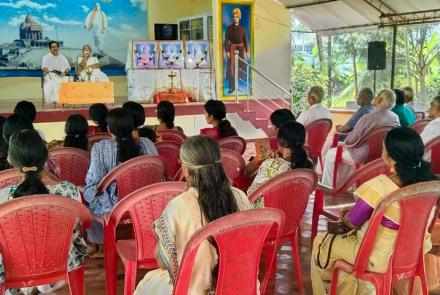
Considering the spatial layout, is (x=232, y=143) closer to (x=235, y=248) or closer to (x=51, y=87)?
(x=235, y=248)

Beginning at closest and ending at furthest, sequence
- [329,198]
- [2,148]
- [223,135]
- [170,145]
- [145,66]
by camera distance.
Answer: [2,148] < [170,145] < [223,135] < [329,198] < [145,66]

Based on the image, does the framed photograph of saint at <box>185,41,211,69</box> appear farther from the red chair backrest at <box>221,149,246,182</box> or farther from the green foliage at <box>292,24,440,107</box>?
the red chair backrest at <box>221,149,246,182</box>

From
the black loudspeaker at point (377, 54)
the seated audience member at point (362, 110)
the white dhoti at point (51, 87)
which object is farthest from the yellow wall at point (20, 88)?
the seated audience member at point (362, 110)

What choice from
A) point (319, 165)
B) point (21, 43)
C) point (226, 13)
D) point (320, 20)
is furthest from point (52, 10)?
point (319, 165)

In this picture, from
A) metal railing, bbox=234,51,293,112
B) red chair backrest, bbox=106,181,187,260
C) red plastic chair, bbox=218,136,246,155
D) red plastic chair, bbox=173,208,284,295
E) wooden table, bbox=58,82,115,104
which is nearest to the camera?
red plastic chair, bbox=173,208,284,295

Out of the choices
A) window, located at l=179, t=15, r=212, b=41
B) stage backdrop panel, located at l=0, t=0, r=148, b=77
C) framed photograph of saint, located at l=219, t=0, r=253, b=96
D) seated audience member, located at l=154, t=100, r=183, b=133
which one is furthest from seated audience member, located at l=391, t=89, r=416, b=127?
stage backdrop panel, located at l=0, t=0, r=148, b=77

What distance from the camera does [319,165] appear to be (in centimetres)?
725

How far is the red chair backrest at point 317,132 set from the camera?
6.36 meters

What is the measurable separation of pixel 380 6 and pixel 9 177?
844 cm

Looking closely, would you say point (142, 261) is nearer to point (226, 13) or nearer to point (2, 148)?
point (2, 148)

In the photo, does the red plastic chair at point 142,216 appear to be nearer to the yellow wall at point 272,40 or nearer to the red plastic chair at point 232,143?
the red plastic chair at point 232,143

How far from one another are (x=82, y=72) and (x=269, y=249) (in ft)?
25.6

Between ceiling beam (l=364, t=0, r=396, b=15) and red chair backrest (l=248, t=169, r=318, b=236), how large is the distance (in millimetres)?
7495

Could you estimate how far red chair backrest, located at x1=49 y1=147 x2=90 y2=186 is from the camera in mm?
3720
